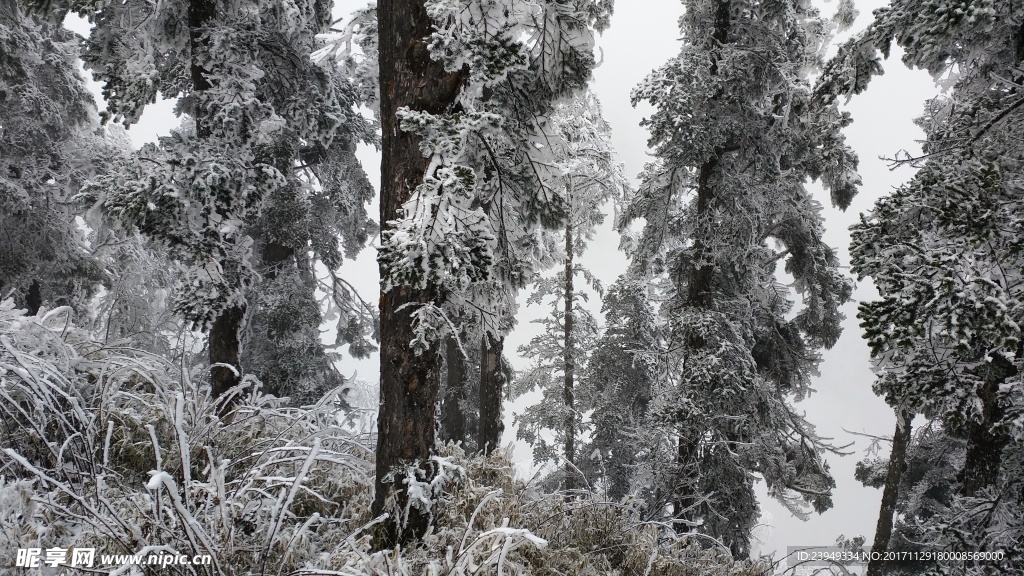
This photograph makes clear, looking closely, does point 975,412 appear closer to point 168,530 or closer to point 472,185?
point 472,185

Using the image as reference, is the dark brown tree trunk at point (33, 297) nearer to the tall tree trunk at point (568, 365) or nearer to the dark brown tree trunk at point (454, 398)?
the dark brown tree trunk at point (454, 398)

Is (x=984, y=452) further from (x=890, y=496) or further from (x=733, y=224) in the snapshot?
(x=890, y=496)

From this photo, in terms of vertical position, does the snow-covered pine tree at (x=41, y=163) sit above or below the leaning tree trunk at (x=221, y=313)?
above

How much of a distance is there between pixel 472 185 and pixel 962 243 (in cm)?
309

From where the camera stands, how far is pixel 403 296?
3.60m

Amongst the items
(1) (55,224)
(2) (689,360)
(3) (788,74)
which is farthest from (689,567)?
(1) (55,224)

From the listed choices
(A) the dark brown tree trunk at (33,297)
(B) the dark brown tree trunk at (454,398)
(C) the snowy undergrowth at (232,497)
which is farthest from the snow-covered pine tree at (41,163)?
(C) the snowy undergrowth at (232,497)

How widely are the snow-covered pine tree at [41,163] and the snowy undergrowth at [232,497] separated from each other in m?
9.39

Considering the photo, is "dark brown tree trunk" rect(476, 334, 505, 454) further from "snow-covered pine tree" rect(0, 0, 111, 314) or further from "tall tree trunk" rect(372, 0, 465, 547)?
"snow-covered pine tree" rect(0, 0, 111, 314)

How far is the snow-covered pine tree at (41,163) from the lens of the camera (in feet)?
40.0

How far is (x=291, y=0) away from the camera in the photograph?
7605 millimetres

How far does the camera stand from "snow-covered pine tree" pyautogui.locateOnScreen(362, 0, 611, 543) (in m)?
3.24

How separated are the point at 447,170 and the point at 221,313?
4.70 m

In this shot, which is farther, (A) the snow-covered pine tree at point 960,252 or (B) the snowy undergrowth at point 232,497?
(A) the snow-covered pine tree at point 960,252
